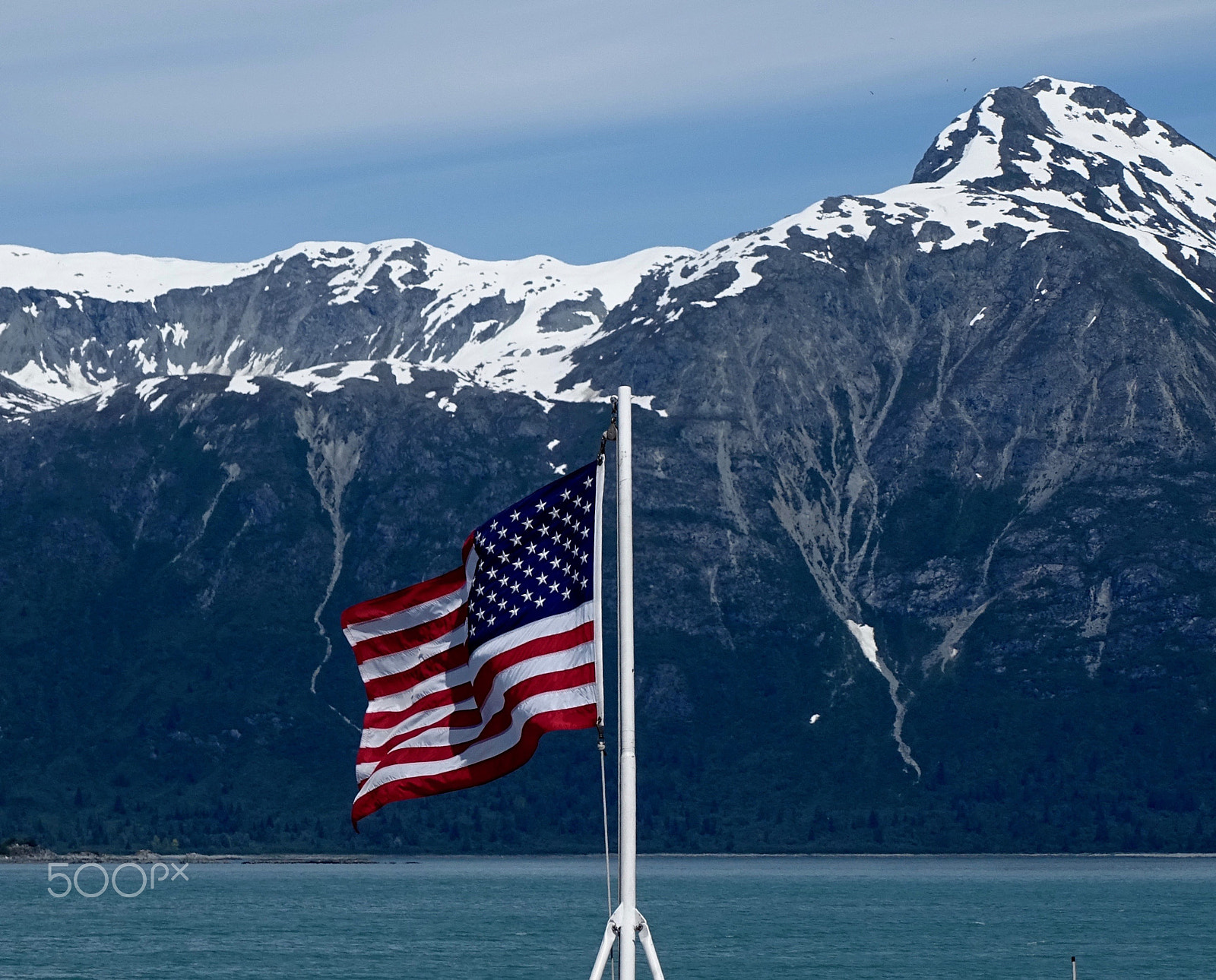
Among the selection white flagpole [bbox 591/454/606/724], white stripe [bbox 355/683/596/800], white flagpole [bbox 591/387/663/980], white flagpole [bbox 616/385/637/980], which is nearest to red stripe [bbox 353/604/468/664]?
white stripe [bbox 355/683/596/800]

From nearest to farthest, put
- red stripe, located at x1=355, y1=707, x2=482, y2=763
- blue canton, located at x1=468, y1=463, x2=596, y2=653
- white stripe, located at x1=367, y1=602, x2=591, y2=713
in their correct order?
1. white stripe, located at x1=367, y1=602, x2=591, y2=713
2. blue canton, located at x1=468, y1=463, x2=596, y2=653
3. red stripe, located at x1=355, y1=707, x2=482, y2=763

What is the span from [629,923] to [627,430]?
29.5ft

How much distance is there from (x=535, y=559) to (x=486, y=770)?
170 inches

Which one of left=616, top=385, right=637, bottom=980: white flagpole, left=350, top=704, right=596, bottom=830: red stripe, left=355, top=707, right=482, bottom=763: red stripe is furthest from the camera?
left=355, top=707, right=482, bottom=763: red stripe

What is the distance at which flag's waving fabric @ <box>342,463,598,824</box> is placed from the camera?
42.6 meters

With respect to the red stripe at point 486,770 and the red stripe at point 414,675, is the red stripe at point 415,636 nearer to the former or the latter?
the red stripe at point 414,675

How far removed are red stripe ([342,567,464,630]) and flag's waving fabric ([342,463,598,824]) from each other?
2cm

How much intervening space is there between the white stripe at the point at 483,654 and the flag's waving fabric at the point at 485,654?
0.02m

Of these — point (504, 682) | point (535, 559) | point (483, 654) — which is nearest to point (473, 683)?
point (483, 654)

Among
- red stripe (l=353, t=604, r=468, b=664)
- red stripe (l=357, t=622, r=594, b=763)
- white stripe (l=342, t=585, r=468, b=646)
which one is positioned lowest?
red stripe (l=357, t=622, r=594, b=763)

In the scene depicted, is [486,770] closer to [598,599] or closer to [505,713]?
[505,713]

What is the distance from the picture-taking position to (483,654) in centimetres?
4397

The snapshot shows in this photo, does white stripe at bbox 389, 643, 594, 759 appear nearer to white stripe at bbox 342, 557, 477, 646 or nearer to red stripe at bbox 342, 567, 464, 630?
white stripe at bbox 342, 557, 477, 646

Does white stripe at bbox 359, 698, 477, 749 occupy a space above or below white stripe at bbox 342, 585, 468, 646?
below
